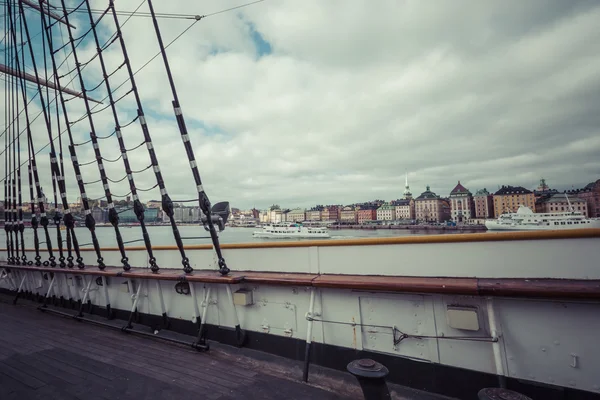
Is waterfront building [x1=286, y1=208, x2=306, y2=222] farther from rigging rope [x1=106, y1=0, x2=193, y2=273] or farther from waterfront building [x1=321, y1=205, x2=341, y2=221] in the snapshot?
rigging rope [x1=106, y1=0, x2=193, y2=273]

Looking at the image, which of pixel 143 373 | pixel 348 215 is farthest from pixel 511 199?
pixel 143 373

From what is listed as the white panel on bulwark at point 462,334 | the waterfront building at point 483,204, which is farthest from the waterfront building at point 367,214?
the white panel on bulwark at point 462,334

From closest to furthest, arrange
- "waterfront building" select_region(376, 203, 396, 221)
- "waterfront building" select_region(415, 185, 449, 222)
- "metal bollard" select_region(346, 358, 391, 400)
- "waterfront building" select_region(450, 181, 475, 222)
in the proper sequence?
"metal bollard" select_region(346, 358, 391, 400) < "waterfront building" select_region(450, 181, 475, 222) < "waterfront building" select_region(415, 185, 449, 222) < "waterfront building" select_region(376, 203, 396, 221)

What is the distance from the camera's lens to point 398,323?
2842mm

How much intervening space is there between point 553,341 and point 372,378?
1.53 meters

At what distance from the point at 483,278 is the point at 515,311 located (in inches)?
13.1

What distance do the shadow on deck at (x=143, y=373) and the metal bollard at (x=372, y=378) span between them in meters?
0.66

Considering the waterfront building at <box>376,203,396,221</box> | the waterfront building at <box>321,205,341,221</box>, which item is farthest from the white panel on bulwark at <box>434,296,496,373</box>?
the waterfront building at <box>321,205,341,221</box>

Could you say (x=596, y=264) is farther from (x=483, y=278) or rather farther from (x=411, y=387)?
(x=411, y=387)

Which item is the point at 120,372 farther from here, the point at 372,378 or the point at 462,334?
the point at 462,334

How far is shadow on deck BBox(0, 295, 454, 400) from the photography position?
8.76 ft

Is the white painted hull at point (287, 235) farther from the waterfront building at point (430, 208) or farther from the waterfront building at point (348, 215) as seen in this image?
the waterfront building at point (348, 215)

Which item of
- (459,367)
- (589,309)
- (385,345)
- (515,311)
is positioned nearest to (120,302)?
(385,345)

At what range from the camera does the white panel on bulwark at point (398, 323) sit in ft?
8.86
